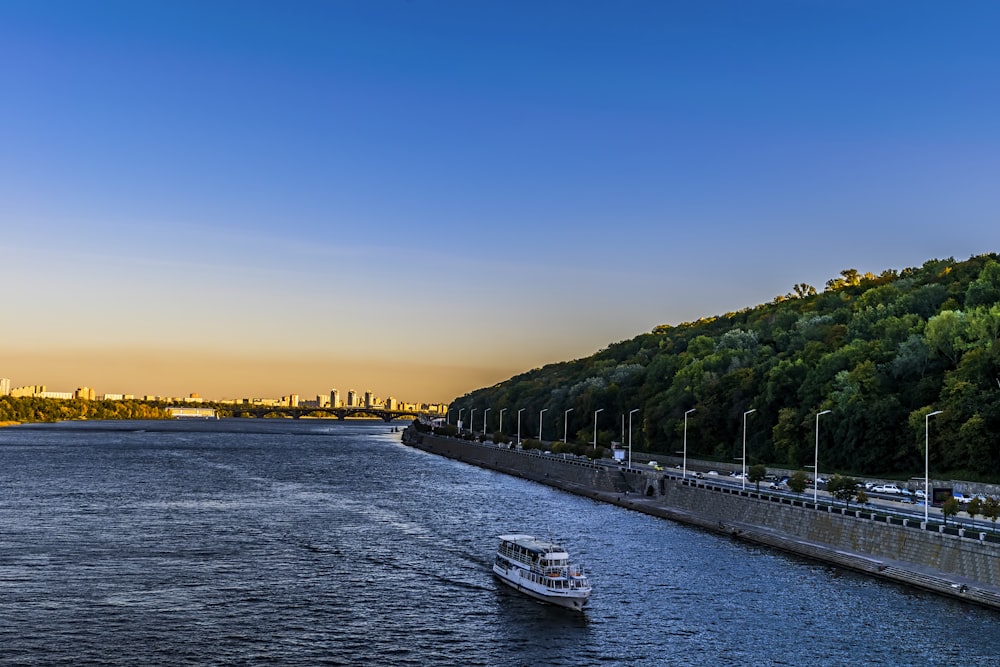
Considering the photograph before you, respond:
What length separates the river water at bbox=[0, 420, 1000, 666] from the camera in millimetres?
41844

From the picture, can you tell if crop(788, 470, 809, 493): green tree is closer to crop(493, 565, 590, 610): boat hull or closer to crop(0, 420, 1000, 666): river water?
crop(0, 420, 1000, 666): river water

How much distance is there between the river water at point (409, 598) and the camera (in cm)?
4184

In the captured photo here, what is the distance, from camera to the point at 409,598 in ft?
171

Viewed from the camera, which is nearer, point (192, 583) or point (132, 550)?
point (192, 583)

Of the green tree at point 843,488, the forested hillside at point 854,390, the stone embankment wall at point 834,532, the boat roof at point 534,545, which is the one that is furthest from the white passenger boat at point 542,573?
the forested hillside at point 854,390

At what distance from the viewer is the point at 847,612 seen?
158 ft

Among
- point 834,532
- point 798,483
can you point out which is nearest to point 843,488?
point 798,483

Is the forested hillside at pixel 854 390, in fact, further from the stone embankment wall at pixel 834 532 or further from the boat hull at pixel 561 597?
the boat hull at pixel 561 597

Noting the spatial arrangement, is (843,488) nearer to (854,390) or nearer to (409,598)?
(854,390)

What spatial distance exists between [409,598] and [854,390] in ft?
233

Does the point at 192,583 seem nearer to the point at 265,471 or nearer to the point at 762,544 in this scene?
the point at 762,544

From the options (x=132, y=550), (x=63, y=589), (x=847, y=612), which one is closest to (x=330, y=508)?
(x=132, y=550)

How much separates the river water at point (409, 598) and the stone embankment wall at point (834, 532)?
1.35 meters

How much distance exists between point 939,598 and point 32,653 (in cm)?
4380
